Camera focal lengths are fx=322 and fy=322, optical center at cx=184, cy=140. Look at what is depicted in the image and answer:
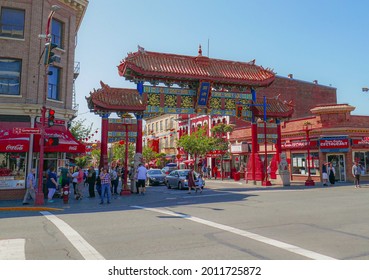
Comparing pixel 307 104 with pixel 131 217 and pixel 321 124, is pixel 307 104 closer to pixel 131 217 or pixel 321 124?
pixel 321 124

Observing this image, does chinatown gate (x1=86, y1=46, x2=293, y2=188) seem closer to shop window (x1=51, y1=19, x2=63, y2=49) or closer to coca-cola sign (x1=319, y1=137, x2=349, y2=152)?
shop window (x1=51, y1=19, x2=63, y2=49)

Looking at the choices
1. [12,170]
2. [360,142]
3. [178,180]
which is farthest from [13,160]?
[360,142]

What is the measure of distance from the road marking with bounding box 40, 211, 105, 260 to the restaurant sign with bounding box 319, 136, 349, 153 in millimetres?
25546

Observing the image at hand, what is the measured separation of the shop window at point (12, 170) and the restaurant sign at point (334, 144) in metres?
24.7

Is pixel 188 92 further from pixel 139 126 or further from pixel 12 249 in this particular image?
pixel 12 249

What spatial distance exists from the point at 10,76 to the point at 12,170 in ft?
17.9

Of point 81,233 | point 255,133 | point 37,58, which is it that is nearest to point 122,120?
point 37,58

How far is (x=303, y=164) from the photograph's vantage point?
1250 inches

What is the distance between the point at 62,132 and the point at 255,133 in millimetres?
15423

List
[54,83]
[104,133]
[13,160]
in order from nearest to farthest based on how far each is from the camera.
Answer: [13,160], [54,83], [104,133]

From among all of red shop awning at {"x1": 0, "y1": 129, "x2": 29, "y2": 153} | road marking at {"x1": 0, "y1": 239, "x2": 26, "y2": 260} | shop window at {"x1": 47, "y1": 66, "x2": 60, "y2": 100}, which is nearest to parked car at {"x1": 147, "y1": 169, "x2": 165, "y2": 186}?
shop window at {"x1": 47, "y1": 66, "x2": 60, "y2": 100}

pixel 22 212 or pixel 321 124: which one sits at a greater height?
pixel 321 124

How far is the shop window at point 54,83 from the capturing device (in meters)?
20.0

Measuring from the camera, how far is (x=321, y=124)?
30.1 metres
